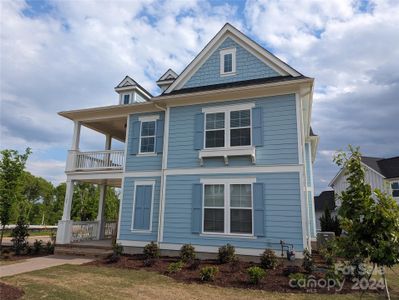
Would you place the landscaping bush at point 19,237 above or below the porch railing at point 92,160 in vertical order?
below

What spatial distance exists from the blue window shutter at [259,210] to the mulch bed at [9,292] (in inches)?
268

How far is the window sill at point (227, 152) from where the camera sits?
32.7 feet

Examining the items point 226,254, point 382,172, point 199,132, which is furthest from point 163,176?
point 382,172

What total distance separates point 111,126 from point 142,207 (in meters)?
5.60

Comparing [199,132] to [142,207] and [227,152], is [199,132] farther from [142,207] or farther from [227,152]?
[142,207]

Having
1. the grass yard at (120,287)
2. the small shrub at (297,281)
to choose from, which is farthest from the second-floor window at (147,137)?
the small shrub at (297,281)

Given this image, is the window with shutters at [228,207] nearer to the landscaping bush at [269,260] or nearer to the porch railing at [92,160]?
the landscaping bush at [269,260]

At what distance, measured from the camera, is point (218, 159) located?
34.7 feet

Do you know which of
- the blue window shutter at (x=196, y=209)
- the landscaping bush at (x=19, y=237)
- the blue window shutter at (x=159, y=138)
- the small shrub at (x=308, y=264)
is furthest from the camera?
the blue window shutter at (x=159, y=138)

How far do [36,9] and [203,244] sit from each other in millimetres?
8893

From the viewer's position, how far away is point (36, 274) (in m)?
8.00

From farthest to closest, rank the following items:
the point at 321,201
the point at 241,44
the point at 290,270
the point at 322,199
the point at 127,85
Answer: the point at 322,199 < the point at 321,201 < the point at 127,85 < the point at 241,44 < the point at 290,270

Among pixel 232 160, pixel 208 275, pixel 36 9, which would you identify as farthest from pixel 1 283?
pixel 232 160

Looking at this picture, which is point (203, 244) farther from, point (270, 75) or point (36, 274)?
point (270, 75)
